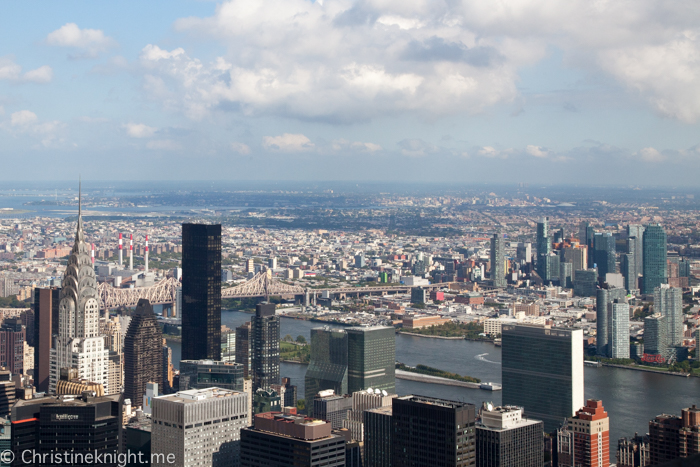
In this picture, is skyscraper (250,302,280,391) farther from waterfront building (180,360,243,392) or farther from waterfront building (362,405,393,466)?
waterfront building (362,405,393,466)

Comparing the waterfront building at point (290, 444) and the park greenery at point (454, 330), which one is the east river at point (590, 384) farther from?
the waterfront building at point (290, 444)

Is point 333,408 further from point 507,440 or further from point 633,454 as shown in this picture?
point 633,454

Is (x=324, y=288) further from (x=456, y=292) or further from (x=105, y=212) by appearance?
(x=105, y=212)

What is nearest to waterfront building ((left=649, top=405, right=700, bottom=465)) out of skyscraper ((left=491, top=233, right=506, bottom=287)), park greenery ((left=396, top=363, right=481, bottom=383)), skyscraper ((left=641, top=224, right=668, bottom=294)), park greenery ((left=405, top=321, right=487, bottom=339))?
Answer: park greenery ((left=396, top=363, right=481, bottom=383))

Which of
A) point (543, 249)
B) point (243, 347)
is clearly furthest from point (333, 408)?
point (543, 249)

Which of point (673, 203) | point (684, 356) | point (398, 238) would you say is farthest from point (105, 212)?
point (684, 356)

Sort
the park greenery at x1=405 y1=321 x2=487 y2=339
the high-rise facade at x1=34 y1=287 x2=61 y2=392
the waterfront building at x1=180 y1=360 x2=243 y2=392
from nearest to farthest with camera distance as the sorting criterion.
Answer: the waterfront building at x1=180 y1=360 x2=243 y2=392 < the high-rise facade at x1=34 y1=287 x2=61 y2=392 < the park greenery at x1=405 y1=321 x2=487 y2=339
